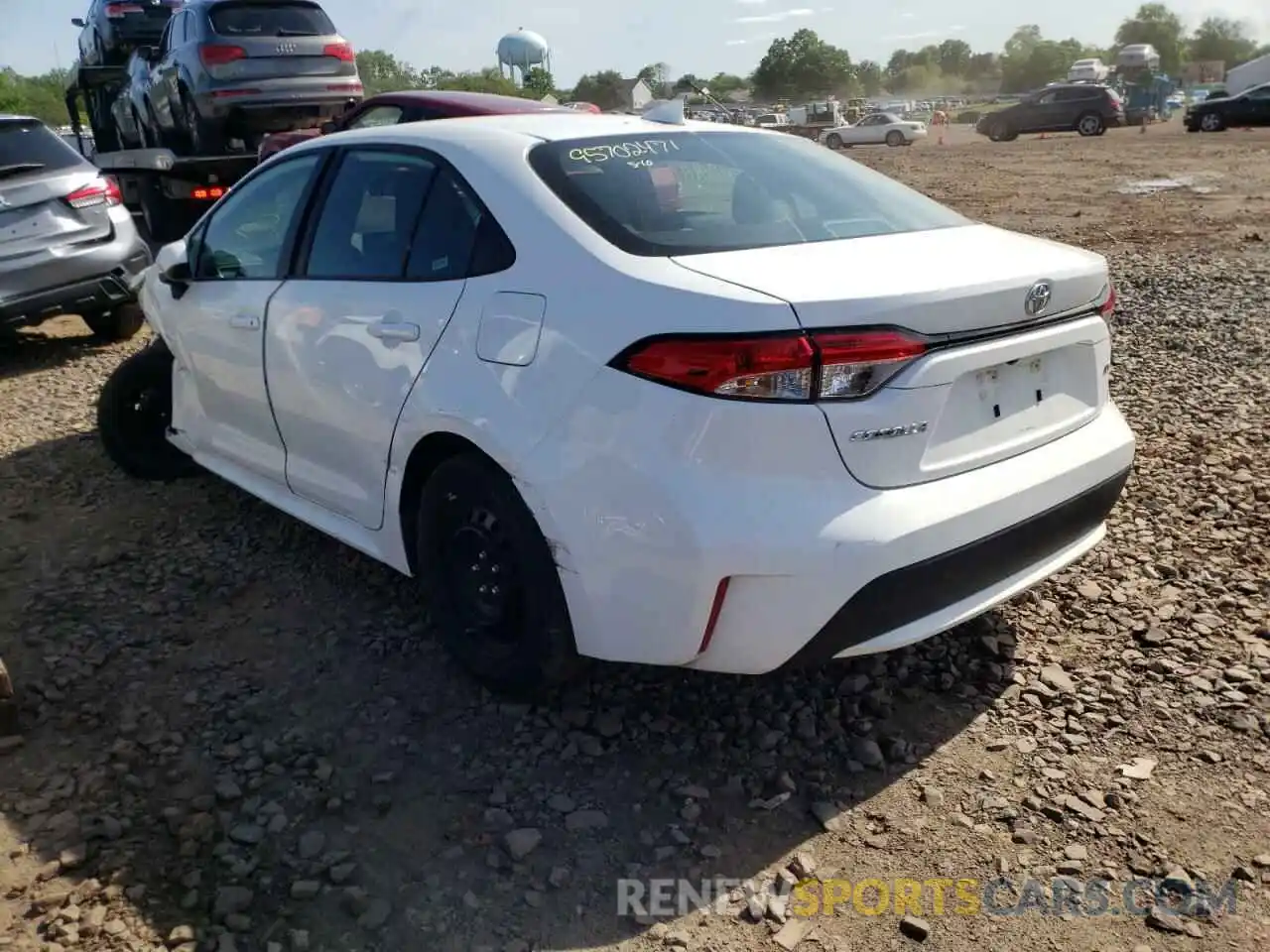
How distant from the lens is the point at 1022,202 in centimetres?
1559

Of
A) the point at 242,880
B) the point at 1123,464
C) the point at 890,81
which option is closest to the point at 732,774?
the point at 242,880

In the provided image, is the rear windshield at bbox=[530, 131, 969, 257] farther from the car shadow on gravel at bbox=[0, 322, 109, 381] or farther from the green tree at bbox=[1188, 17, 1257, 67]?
the green tree at bbox=[1188, 17, 1257, 67]

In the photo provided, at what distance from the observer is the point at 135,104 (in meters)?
12.4

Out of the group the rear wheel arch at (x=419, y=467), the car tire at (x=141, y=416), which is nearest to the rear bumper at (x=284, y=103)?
the car tire at (x=141, y=416)

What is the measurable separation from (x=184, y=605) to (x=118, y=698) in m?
0.62

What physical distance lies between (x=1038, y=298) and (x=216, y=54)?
9.73 meters

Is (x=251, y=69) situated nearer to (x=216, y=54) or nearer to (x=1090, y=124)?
(x=216, y=54)

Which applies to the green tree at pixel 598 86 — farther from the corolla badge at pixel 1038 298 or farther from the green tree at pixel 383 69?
the corolla badge at pixel 1038 298

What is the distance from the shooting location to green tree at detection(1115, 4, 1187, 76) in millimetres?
113062

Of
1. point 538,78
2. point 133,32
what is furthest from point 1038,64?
point 133,32

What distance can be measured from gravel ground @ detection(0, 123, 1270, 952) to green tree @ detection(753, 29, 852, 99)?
107003mm

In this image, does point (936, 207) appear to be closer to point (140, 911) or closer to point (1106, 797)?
point (1106, 797)

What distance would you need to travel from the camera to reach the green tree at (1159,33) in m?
113

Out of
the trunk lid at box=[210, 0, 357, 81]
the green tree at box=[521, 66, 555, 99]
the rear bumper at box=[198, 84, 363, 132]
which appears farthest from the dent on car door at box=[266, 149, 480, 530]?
the green tree at box=[521, 66, 555, 99]
